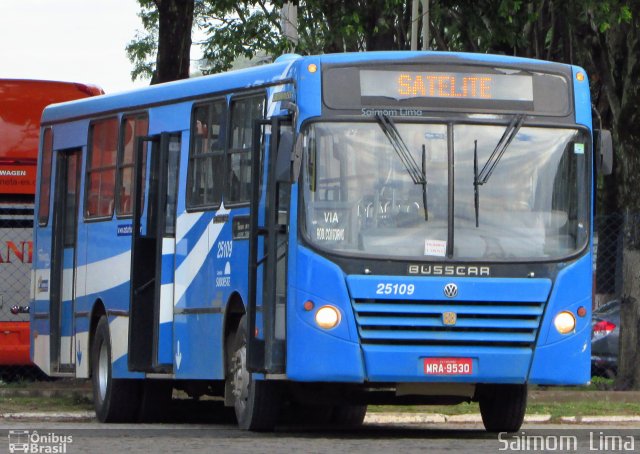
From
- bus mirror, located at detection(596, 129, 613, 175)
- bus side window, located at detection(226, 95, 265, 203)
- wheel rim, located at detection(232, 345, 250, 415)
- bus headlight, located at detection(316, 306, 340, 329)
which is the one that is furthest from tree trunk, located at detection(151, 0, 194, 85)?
bus headlight, located at detection(316, 306, 340, 329)

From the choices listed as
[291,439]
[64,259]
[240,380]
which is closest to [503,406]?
[240,380]

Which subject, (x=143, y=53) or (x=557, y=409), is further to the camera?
(x=143, y=53)

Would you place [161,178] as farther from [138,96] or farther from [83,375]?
[83,375]

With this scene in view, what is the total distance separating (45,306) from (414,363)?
695 centimetres

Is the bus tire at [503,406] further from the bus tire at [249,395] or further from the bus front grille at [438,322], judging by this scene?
the bus tire at [249,395]

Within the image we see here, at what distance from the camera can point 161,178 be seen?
15531 mm

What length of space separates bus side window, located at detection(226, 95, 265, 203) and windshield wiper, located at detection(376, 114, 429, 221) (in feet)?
4.20

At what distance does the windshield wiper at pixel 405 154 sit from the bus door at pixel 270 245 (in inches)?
28.0

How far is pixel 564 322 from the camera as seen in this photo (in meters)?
12.9

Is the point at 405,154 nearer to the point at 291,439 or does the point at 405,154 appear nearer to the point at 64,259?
the point at 291,439

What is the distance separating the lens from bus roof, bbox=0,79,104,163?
70.4ft

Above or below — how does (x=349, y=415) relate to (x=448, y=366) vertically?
below

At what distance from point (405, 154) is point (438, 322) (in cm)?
128

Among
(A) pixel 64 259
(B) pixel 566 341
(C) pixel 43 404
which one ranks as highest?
(A) pixel 64 259
